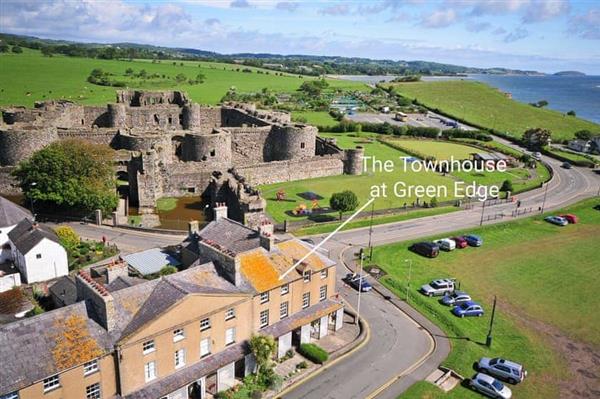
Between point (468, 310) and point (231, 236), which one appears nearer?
point (231, 236)

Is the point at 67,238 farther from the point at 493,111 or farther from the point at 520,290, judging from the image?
the point at 493,111

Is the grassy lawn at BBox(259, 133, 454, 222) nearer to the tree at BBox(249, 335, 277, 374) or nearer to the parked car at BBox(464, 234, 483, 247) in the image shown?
the parked car at BBox(464, 234, 483, 247)

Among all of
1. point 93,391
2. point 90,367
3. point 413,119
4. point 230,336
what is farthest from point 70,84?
point 93,391

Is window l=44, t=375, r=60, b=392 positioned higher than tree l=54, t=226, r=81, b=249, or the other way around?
window l=44, t=375, r=60, b=392

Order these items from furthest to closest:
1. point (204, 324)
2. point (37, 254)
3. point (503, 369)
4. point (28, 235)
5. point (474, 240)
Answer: point (474, 240) → point (28, 235) → point (37, 254) → point (503, 369) → point (204, 324)

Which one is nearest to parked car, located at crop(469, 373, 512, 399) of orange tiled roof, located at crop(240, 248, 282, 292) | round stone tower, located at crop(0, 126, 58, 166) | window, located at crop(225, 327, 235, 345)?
orange tiled roof, located at crop(240, 248, 282, 292)

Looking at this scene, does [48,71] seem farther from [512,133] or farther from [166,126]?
[512,133]

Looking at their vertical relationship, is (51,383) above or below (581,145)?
below

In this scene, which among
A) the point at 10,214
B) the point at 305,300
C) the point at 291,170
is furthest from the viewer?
the point at 291,170
